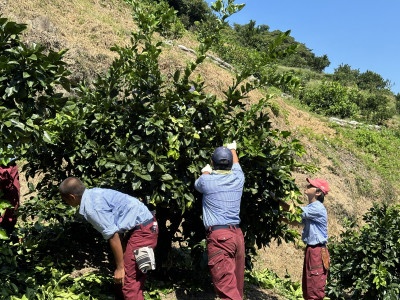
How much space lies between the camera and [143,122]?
4.03 metres

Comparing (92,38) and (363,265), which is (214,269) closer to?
(363,265)

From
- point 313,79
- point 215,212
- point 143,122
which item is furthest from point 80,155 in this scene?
point 313,79

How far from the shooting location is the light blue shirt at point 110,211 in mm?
3221

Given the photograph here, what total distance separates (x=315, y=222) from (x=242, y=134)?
4.82 ft

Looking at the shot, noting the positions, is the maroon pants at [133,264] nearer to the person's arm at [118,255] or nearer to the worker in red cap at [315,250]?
the person's arm at [118,255]

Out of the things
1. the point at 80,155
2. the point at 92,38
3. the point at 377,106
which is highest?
the point at 377,106

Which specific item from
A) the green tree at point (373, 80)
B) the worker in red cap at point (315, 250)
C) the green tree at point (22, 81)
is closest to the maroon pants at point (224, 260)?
the worker in red cap at point (315, 250)

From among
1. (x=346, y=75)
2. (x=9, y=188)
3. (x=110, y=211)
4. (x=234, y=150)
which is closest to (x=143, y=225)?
(x=110, y=211)

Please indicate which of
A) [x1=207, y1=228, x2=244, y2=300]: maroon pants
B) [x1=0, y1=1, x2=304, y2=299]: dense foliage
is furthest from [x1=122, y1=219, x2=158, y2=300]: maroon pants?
[x1=207, y1=228, x2=244, y2=300]: maroon pants

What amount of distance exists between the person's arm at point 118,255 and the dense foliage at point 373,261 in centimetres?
413

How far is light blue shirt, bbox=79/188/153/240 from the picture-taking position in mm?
3221

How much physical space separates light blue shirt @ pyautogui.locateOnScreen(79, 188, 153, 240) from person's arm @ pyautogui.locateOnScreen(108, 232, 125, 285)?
0.05 metres

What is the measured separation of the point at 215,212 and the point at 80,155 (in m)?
1.60

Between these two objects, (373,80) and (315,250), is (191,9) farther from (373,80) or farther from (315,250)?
(315,250)
